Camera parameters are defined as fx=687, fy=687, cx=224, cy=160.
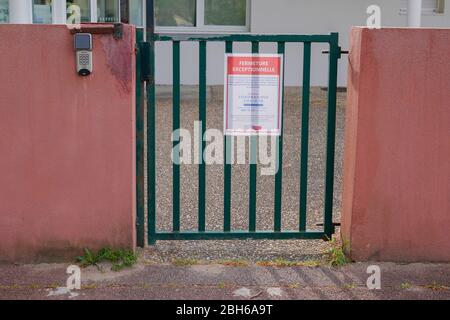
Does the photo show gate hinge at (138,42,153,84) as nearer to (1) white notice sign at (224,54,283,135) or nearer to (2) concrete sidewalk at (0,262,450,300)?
(1) white notice sign at (224,54,283,135)

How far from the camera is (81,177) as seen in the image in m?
4.79

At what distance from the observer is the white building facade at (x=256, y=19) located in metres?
12.7

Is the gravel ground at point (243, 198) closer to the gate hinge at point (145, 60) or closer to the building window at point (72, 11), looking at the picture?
the gate hinge at point (145, 60)

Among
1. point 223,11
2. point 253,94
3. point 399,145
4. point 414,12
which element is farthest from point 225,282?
point 223,11

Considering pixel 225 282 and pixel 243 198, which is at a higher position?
pixel 243 198

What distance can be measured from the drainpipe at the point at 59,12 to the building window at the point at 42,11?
105 millimetres

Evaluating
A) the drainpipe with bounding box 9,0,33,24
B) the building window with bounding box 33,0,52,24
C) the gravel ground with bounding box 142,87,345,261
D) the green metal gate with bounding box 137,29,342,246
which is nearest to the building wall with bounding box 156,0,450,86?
the building window with bounding box 33,0,52,24

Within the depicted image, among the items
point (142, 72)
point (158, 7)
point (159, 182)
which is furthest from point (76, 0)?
point (142, 72)

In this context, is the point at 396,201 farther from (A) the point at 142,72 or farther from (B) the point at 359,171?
(A) the point at 142,72

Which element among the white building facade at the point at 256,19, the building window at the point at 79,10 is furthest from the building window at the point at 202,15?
the building window at the point at 79,10

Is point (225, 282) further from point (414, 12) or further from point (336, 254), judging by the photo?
point (414, 12)

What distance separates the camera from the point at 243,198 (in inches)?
257

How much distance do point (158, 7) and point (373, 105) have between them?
8936 mm

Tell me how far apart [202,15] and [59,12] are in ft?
8.77
